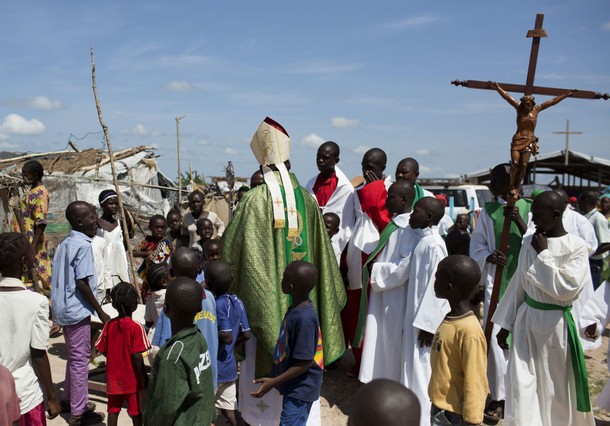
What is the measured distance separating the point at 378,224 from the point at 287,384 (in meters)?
2.92

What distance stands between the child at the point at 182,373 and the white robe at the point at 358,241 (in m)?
3.16

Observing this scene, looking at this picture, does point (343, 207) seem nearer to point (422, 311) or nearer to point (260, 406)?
point (422, 311)

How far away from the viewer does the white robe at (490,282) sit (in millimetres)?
5383

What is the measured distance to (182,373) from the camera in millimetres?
3010

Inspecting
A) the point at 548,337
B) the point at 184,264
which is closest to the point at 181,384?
the point at 184,264

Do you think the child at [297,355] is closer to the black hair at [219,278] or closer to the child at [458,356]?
the child at [458,356]

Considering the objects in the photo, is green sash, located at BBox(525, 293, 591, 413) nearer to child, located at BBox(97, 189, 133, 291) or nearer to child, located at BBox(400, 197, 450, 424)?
child, located at BBox(400, 197, 450, 424)

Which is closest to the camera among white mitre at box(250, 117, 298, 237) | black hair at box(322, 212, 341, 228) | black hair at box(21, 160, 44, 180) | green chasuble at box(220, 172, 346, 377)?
green chasuble at box(220, 172, 346, 377)

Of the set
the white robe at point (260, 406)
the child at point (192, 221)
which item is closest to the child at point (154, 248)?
the child at point (192, 221)

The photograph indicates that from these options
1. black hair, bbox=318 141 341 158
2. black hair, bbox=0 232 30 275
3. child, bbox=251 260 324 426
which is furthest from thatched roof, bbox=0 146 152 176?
child, bbox=251 260 324 426

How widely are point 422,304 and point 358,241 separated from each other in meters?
1.49

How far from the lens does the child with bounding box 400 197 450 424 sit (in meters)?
4.87

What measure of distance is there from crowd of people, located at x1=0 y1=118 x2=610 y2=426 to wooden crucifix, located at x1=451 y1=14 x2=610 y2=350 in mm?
113

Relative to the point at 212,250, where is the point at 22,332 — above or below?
below
